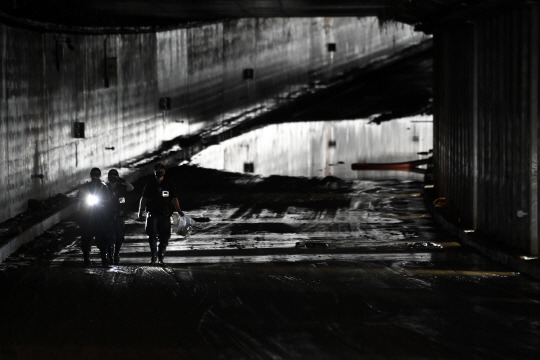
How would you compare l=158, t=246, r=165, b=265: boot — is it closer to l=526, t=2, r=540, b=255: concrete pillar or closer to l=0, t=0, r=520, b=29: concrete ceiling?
l=526, t=2, r=540, b=255: concrete pillar

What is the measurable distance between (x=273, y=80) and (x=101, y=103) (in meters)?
10.8

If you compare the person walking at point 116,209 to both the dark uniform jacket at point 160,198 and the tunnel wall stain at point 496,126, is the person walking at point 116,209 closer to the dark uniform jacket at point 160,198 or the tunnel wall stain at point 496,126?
the dark uniform jacket at point 160,198

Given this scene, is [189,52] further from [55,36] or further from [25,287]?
[25,287]

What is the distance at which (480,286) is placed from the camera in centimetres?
1334

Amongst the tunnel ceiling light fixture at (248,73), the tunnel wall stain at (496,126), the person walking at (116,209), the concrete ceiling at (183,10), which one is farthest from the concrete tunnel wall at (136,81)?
the tunnel wall stain at (496,126)

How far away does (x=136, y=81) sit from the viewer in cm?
3188

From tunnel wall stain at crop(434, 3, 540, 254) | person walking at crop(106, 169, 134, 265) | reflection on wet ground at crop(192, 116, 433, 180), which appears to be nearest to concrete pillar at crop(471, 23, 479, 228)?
tunnel wall stain at crop(434, 3, 540, 254)

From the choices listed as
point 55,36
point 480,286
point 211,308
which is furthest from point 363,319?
point 55,36

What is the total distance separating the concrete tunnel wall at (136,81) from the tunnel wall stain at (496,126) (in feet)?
31.2

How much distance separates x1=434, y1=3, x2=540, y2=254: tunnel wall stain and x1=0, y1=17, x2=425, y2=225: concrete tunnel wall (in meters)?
9.51

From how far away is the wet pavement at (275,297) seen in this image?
9672mm

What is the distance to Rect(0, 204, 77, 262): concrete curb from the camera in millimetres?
17041

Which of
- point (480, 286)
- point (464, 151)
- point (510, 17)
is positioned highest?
point (510, 17)

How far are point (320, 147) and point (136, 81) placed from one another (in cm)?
843
